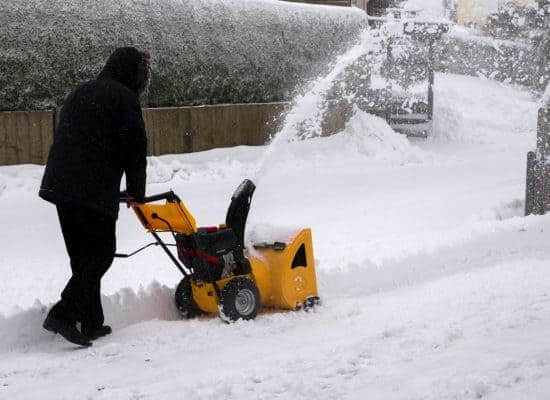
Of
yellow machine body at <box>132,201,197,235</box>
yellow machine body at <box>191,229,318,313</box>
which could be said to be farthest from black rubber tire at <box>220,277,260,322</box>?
yellow machine body at <box>132,201,197,235</box>

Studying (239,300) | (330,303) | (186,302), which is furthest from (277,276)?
(186,302)

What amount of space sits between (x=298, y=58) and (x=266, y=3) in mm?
1168

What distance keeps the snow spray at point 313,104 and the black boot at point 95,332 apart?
878cm

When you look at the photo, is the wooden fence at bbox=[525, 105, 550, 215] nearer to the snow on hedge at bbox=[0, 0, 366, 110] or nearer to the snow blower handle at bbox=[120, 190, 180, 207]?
the snow blower handle at bbox=[120, 190, 180, 207]

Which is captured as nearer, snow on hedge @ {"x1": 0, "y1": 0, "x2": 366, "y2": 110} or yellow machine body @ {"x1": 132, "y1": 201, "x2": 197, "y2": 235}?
yellow machine body @ {"x1": 132, "y1": 201, "x2": 197, "y2": 235}

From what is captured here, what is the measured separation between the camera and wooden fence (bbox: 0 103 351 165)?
414 inches

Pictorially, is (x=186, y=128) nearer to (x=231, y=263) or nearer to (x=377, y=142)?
(x=377, y=142)

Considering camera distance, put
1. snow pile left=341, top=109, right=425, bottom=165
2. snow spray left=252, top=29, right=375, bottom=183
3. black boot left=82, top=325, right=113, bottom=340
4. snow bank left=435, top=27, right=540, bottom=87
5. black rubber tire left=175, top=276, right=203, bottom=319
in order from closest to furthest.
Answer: black boot left=82, top=325, right=113, bottom=340 < black rubber tire left=175, top=276, right=203, bottom=319 < snow pile left=341, top=109, right=425, bottom=165 < snow spray left=252, top=29, right=375, bottom=183 < snow bank left=435, top=27, right=540, bottom=87

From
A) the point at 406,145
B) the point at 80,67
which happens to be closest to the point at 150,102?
the point at 80,67

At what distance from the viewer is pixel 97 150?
4.92 meters

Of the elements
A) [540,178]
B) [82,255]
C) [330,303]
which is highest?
[540,178]

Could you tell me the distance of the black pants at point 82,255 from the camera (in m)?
4.96

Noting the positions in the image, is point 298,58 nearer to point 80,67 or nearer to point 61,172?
point 80,67

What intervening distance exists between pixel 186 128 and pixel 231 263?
760 cm
